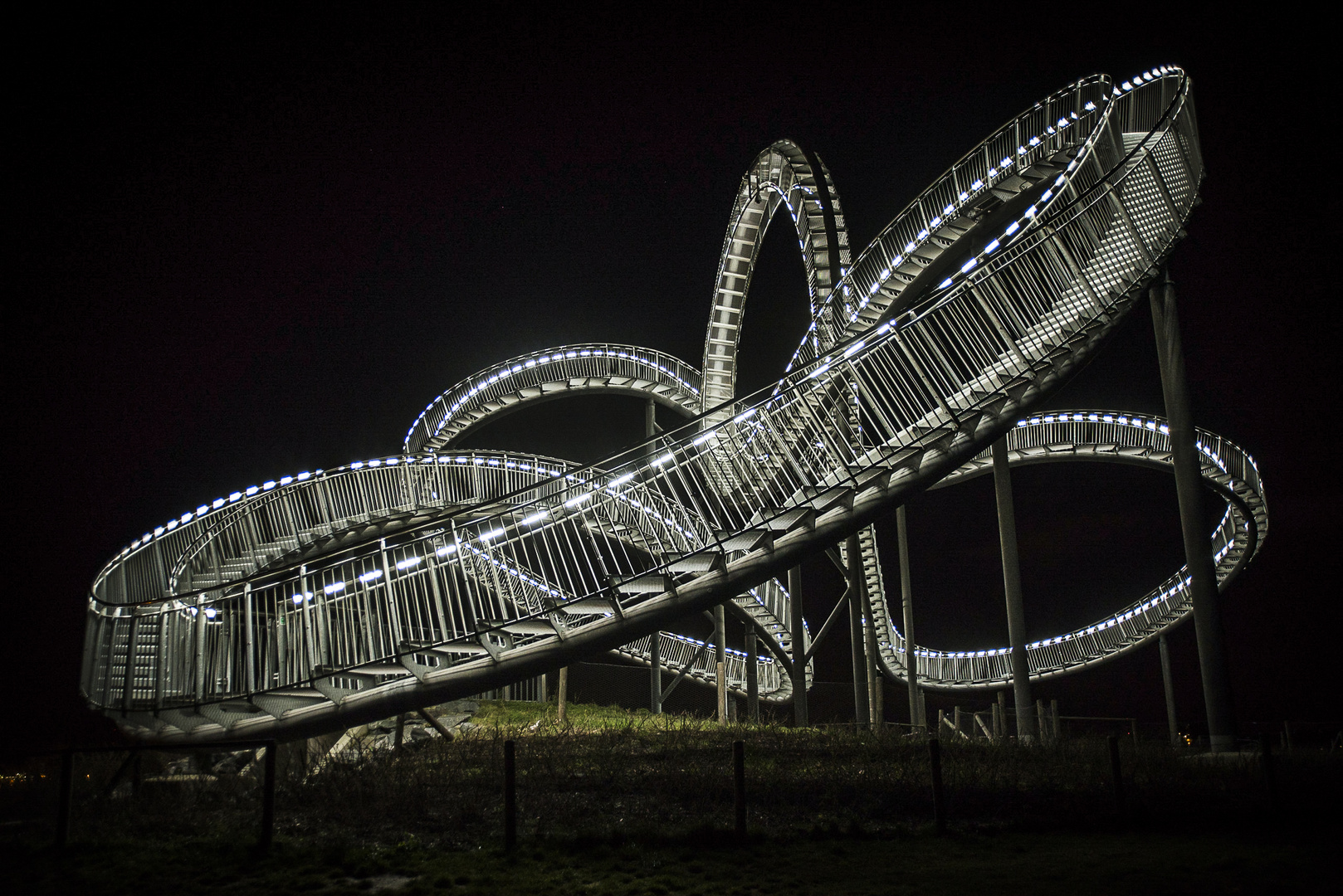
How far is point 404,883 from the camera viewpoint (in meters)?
6.15

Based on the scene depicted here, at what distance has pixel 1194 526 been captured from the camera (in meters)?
12.0

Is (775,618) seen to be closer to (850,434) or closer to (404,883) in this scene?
(850,434)

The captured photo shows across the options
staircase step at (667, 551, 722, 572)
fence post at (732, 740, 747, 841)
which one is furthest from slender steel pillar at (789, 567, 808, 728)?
fence post at (732, 740, 747, 841)

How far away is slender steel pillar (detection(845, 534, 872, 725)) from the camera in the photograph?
17.5 metres

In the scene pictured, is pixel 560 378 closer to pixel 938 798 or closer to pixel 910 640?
pixel 910 640

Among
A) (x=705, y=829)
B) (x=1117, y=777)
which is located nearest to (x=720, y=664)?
(x=1117, y=777)

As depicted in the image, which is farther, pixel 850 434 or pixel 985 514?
pixel 985 514

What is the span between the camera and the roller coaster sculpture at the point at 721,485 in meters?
9.57

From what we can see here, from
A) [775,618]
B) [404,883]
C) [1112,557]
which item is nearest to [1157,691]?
[1112,557]

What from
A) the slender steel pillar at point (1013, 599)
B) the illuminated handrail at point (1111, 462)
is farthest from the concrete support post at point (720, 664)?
the slender steel pillar at point (1013, 599)

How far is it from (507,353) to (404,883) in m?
26.2

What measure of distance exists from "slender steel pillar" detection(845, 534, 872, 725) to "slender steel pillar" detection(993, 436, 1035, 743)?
273 cm

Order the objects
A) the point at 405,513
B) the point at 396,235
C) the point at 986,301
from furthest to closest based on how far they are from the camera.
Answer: the point at 396,235 → the point at 405,513 → the point at 986,301

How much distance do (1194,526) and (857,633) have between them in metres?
7.48
